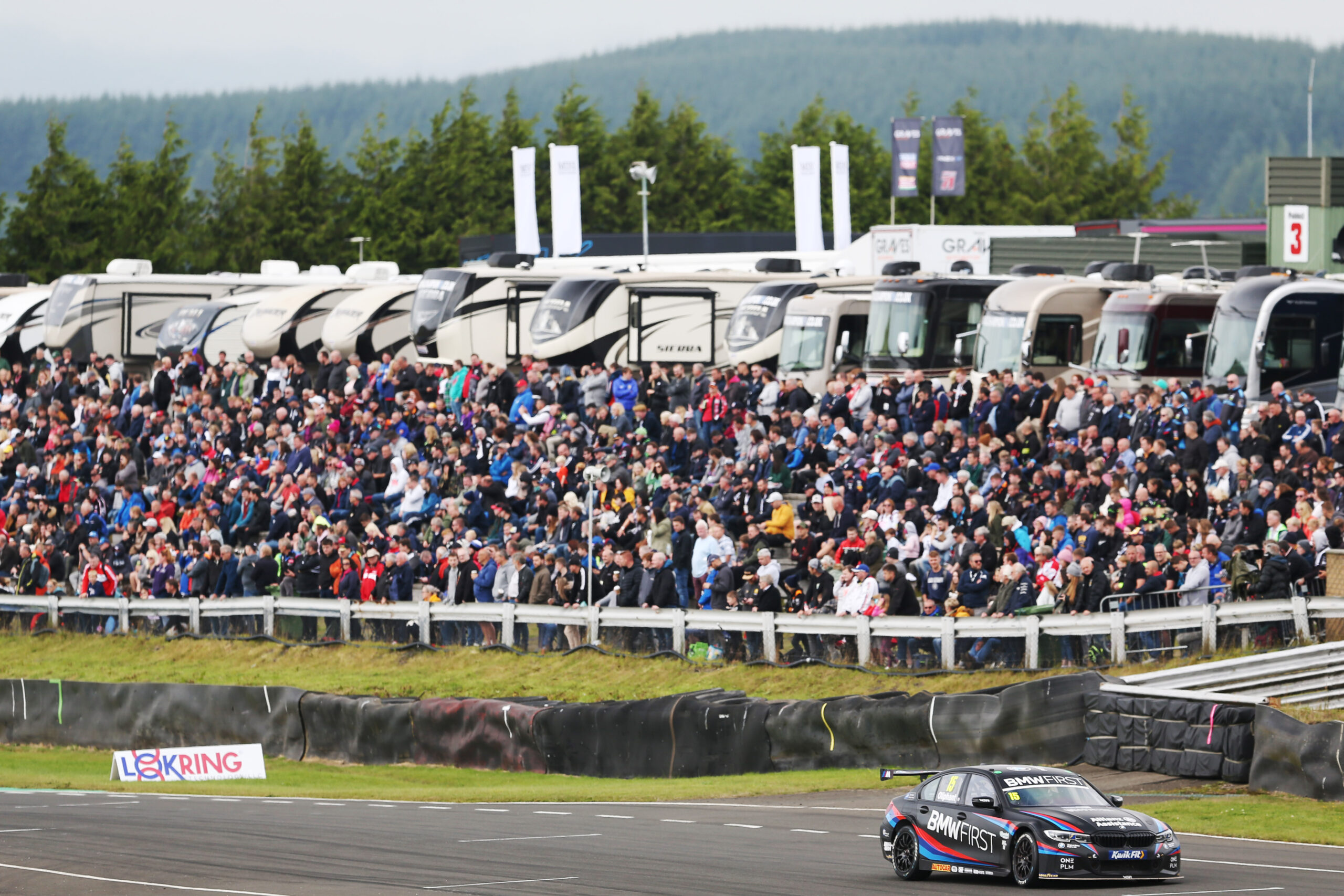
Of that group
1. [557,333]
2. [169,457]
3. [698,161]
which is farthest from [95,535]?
[698,161]

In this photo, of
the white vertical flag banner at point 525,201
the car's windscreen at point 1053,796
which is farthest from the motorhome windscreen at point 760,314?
the white vertical flag banner at point 525,201

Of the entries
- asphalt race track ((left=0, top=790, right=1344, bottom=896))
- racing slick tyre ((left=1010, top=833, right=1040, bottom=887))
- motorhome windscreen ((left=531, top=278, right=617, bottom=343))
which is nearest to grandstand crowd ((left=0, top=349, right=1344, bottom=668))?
motorhome windscreen ((left=531, top=278, right=617, bottom=343))

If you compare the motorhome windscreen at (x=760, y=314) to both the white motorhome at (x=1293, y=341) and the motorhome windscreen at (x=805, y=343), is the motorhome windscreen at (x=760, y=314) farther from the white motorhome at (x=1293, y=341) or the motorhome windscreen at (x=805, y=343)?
the white motorhome at (x=1293, y=341)

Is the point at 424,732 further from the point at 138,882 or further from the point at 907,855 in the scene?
the point at 907,855

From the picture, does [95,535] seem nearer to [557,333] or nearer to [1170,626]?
[557,333]

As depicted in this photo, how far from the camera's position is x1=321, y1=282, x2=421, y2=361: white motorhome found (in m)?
48.1

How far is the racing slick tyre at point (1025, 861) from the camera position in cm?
1491

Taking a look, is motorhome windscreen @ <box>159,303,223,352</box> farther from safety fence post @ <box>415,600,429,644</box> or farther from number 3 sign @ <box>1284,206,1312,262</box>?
number 3 sign @ <box>1284,206,1312,262</box>

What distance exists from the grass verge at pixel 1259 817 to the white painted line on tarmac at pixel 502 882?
6.09 meters

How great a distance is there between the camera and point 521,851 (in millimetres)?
17531

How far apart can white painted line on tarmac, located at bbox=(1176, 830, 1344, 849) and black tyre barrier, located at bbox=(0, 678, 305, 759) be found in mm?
14796

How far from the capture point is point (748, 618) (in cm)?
2625

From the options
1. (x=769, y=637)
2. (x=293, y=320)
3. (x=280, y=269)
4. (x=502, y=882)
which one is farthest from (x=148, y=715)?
(x=280, y=269)

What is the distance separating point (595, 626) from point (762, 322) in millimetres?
14658
